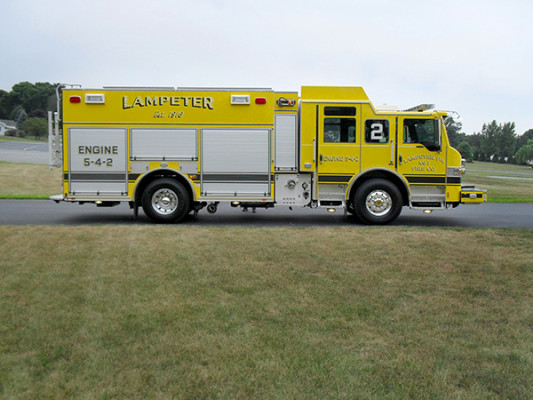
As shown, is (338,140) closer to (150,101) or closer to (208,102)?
(208,102)

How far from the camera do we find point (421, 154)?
11.0 metres

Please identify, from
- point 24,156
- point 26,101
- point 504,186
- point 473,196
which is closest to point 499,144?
point 504,186

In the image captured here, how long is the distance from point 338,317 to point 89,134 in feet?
26.7

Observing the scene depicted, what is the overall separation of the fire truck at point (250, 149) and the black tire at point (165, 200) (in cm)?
2

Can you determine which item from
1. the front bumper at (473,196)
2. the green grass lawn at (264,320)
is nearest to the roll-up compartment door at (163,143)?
the green grass lawn at (264,320)

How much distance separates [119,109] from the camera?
1091cm

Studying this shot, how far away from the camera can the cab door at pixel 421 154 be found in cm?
1096

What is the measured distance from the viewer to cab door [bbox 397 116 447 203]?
36.0ft

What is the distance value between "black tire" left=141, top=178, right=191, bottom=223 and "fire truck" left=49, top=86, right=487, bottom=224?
2cm

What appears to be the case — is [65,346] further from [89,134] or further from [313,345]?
[89,134]

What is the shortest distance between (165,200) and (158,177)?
1.87 ft

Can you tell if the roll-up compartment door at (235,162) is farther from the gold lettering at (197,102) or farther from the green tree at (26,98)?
the green tree at (26,98)

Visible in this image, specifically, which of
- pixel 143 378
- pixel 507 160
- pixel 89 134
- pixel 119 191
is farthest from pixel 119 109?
pixel 507 160

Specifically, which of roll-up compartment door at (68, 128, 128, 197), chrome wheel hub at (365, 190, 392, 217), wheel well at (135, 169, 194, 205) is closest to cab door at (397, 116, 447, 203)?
chrome wheel hub at (365, 190, 392, 217)
